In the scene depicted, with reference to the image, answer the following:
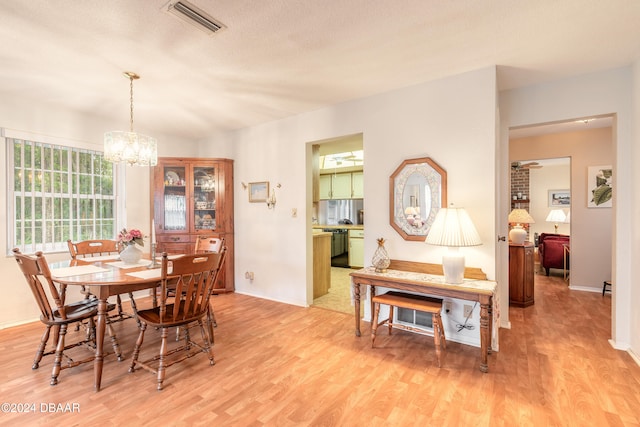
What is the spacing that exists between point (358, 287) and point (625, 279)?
2.27 m

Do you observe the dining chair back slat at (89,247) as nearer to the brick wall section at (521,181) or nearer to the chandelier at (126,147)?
the chandelier at (126,147)

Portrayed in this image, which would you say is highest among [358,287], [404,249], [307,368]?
[404,249]

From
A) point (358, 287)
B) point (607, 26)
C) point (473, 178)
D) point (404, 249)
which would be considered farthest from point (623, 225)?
point (358, 287)

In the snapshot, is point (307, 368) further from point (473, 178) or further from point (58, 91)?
point (58, 91)

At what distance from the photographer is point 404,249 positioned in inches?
120

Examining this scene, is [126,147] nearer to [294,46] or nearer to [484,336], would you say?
[294,46]

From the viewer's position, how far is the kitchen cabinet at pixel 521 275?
3.72 meters

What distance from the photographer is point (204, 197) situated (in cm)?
455

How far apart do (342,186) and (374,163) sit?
141 inches

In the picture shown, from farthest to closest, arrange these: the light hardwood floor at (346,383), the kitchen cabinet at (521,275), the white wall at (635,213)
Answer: the kitchen cabinet at (521,275) < the white wall at (635,213) < the light hardwood floor at (346,383)

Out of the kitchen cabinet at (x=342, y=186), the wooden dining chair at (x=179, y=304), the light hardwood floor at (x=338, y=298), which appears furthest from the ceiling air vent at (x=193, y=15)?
the kitchen cabinet at (x=342, y=186)

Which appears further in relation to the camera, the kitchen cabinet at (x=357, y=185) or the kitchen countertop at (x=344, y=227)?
the kitchen cabinet at (x=357, y=185)

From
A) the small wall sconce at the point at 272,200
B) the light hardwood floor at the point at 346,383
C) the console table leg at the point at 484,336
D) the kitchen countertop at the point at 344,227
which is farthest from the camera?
the kitchen countertop at the point at 344,227

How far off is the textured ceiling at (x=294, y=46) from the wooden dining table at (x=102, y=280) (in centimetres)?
169
